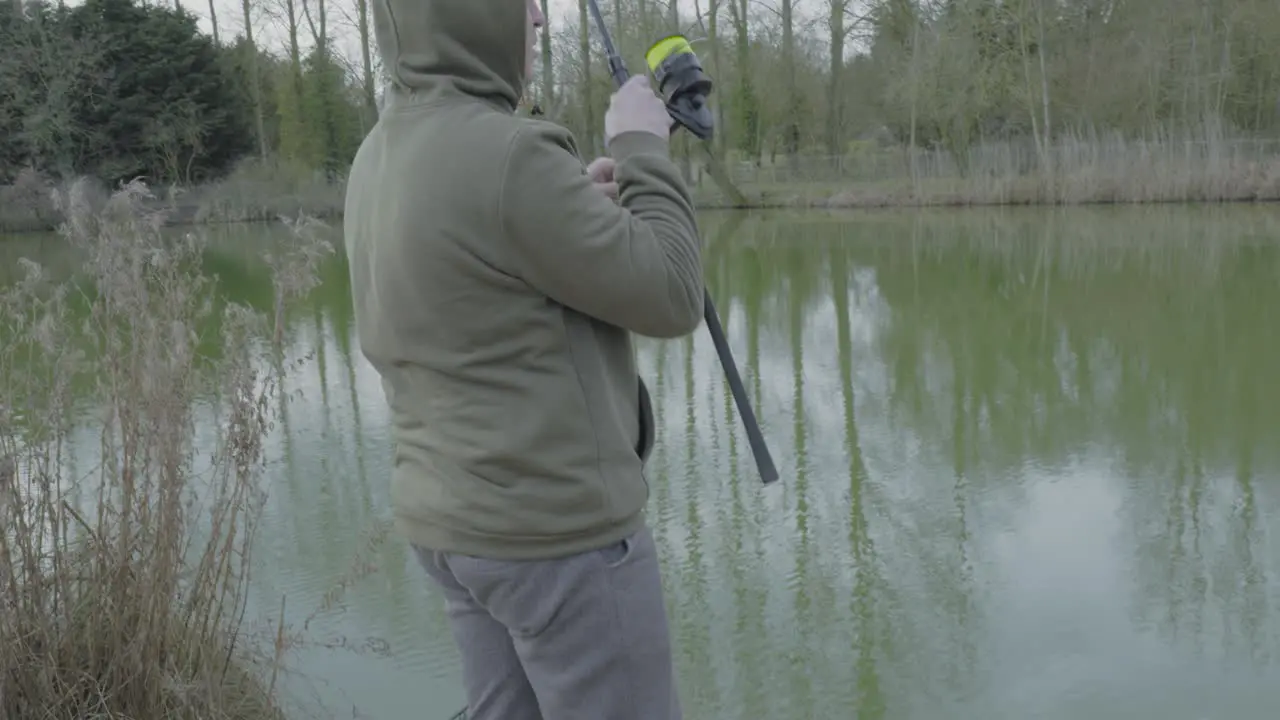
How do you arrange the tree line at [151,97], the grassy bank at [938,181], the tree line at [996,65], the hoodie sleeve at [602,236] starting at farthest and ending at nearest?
the tree line at [151,97], the tree line at [996,65], the grassy bank at [938,181], the hoodie sleeve at [602,236]

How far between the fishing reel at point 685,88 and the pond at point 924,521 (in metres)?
1.23

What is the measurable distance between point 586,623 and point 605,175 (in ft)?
1.70

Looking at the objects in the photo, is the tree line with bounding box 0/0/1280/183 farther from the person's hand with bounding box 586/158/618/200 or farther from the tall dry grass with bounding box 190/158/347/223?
the person's hand with bounding box 586/158/618/200

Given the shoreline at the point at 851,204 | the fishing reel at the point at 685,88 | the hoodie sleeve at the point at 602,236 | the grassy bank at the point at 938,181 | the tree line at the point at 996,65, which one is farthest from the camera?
the tree line at the point at 996,65

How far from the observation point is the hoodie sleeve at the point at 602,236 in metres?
1.09

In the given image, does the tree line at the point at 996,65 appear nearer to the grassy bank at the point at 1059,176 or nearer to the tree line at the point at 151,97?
the grassy bank at the point at 1059,176

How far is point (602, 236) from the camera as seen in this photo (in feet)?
3.67

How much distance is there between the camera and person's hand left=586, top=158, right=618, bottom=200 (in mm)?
1314

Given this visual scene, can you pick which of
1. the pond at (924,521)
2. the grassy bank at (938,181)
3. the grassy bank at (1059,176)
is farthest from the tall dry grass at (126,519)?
the grassy bank at (1059,176)

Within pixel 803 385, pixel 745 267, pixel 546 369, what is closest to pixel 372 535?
pixel 546 369

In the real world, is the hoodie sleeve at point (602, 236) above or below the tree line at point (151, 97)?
below

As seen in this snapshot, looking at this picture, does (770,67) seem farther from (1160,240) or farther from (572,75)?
(1160,240)

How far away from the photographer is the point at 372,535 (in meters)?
2.07

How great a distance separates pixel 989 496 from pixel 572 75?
19.1 m
